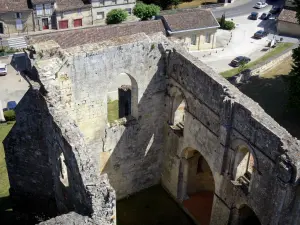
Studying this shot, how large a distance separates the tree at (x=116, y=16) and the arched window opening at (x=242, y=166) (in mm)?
36157

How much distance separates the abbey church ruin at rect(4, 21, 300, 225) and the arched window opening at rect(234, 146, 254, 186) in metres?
0.06

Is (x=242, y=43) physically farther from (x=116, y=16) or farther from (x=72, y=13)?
(x=72, y=13)

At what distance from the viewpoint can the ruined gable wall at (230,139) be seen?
53.9 feet

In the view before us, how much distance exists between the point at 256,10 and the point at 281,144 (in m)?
48.0

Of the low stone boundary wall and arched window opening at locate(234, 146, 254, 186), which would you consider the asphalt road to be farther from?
arched window opening at locate(234, 146, 254, 186)

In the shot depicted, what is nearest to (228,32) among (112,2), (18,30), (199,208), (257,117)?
(112,2)

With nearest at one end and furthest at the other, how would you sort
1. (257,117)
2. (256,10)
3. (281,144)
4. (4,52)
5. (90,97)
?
1. (281,144)
2. (257,117)
3. (90,97)
4. (4,52)
5. (256,10)

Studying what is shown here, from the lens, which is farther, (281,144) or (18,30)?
(18,30)

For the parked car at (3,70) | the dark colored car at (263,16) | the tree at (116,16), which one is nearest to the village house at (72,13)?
the tree at (116,16)

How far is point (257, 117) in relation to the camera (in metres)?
17.3

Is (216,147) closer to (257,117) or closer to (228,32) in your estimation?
(257,117)

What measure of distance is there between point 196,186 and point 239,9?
1645 inches

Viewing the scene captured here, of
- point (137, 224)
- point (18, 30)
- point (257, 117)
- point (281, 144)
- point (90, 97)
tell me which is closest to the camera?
point (281, 144)

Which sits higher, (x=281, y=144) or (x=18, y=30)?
(x=281, y=144)
